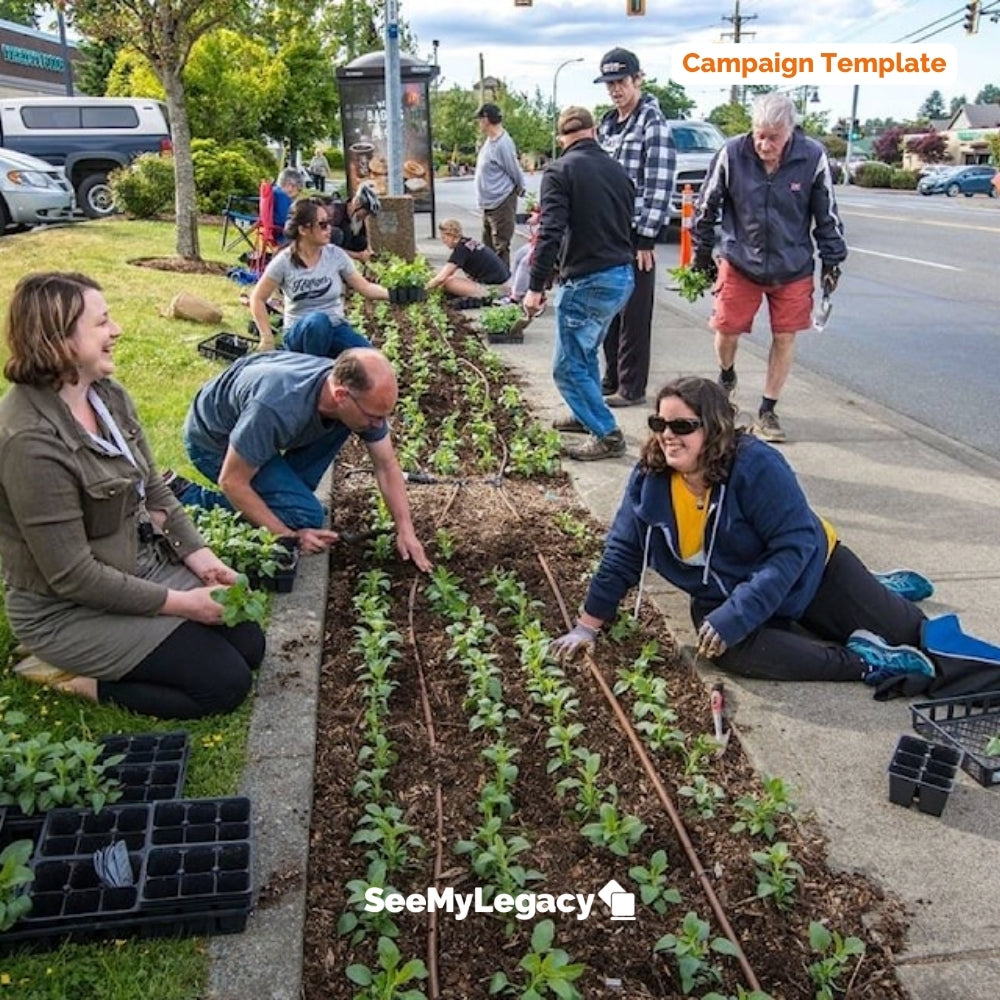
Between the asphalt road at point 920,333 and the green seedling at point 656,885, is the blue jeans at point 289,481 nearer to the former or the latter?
the green seedling at point 656,885

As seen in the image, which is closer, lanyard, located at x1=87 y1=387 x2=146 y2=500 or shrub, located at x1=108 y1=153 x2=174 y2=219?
lanyard, located at x1=87 y1=387 x2=146 y2=500

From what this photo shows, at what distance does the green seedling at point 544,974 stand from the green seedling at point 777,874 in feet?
1.83

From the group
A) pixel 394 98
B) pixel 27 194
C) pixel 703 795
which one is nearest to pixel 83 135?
pixel 27 194

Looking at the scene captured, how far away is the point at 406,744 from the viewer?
3.61m

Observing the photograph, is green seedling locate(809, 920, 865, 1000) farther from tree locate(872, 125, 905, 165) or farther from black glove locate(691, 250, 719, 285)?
tree locate(872, 125, 905, 165)

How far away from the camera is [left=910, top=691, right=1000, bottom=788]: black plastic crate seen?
133 inches

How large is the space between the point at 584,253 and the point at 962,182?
48.3 meters

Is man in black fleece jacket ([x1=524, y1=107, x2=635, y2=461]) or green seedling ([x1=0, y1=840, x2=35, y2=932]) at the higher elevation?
man in black fleece jacket ([x1=524, y1=107, x2=635, y2=461])

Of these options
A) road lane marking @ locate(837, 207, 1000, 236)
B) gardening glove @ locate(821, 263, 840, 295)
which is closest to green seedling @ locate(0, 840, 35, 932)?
gardening glove @ locate(821, 263, 840, 295)

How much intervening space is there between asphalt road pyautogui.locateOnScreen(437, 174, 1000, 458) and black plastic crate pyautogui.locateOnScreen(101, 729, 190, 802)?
18.2ft

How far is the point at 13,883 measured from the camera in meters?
2.40

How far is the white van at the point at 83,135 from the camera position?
2192 centimetres

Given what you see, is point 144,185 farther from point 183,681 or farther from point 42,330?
point 183,681

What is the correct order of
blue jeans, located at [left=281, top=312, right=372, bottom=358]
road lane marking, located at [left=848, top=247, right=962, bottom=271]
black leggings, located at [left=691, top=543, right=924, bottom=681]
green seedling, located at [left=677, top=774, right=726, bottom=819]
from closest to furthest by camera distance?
1. green seedling, located at [left=677, top=774, right=726, bottom=819]
2. black leggings, located at [left=691, top=543, right=924, bottom=681]
3. blue jeans, located at [left=281, top=312, right=372, bottom=358]
4. road lane marking, located at [left=848, top=247, right=962, bottom=271]
